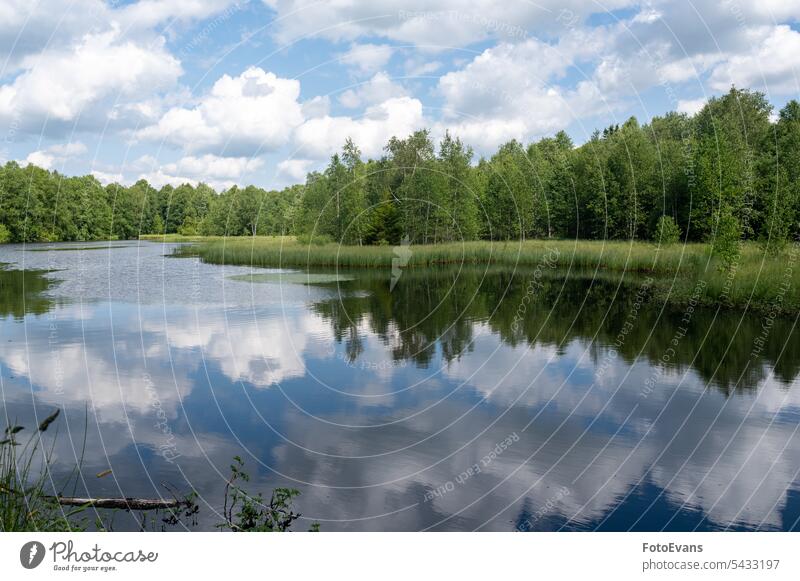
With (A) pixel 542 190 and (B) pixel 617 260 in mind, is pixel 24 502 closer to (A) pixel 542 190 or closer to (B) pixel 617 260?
(B) pixel 617 260

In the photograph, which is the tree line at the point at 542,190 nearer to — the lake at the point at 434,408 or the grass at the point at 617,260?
the grass at the point at 617,260

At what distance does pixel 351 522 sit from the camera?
677 centimetres

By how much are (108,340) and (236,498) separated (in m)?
11.8

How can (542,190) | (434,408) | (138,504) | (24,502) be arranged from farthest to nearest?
(542,190) < (434,408) < (138,504) < (24,502)

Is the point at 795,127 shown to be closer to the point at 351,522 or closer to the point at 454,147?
the point at 454,147

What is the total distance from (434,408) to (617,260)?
95.2 feet

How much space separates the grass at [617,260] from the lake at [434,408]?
1348 millimetres

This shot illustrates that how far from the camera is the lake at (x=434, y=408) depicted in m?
7.25

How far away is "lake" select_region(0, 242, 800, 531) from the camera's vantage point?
725 centimetres

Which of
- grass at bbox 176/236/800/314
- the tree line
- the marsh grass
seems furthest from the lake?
the tree line

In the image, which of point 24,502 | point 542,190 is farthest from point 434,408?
point 542,190

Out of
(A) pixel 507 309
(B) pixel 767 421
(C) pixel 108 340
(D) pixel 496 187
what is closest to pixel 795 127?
(D) pixel 496 187

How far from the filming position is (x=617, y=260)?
37000mm

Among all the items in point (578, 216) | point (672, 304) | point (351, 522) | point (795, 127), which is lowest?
point (351, 522)
